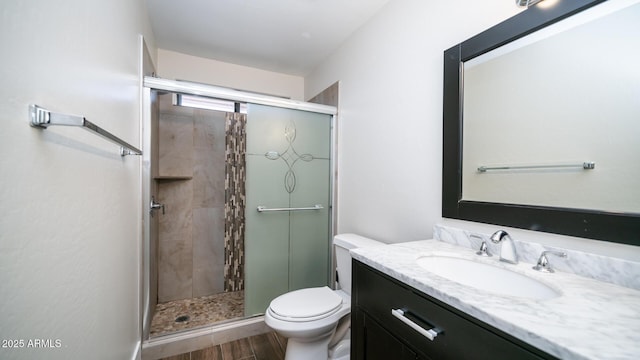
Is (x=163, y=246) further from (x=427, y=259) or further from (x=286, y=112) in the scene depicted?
(x=427, y=259)

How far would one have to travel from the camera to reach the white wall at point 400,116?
122cm

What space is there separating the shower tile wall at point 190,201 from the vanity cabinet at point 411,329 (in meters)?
2.02

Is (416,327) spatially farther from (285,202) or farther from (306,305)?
(285,202)

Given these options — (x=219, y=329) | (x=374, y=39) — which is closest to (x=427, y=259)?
(x=374, y=39)

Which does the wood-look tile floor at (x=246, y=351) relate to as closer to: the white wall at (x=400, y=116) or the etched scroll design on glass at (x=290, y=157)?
the white wall at (x=400, y=116)

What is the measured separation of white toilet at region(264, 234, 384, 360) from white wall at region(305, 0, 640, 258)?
0.33m

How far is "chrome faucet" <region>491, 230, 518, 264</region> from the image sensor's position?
0.93m

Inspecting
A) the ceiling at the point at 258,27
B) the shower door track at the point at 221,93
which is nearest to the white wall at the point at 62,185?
the shower door track at the point at 221,93

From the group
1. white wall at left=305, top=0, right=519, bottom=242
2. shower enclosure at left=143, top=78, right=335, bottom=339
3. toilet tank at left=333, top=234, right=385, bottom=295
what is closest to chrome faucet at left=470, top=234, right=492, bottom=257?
white wall at left=305, top=0, right=519, bottom=242

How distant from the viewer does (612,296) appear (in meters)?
0.66

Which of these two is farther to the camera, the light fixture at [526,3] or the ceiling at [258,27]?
the ceiling at [258,27]

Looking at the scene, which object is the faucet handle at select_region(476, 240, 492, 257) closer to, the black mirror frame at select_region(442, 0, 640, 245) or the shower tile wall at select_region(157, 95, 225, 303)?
the black mirror frame at select_region(442, 0, 640, 245)

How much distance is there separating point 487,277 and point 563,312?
39cm

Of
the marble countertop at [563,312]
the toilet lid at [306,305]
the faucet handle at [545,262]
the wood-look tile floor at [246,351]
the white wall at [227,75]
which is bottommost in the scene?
the wood-look tile floor at [246,351]
